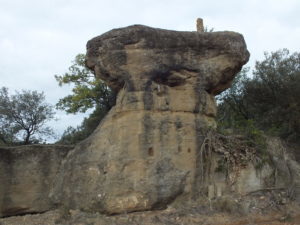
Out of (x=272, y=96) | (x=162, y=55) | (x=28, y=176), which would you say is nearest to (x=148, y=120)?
(x=162, y=55)

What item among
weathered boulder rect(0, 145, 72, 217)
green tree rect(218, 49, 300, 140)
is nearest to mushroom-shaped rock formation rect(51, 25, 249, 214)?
weathered boulder rect(0, 145, 72, 217)

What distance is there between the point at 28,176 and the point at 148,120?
362 centimetres

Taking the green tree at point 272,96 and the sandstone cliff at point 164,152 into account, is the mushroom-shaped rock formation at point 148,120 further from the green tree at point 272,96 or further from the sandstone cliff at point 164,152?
the green tree at point 272,96

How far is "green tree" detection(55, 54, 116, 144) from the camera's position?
24.9 m

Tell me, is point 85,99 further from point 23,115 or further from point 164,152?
point 164,152

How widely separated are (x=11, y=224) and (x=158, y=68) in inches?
190

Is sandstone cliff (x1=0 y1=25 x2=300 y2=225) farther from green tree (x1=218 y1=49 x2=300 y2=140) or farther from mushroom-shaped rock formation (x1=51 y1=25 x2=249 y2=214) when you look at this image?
green tree (x1=218 y1=49 x2=300 y2=140)

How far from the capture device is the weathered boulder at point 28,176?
34.0ft

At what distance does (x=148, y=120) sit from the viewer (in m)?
8.96

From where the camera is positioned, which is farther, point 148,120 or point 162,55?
point 162,55

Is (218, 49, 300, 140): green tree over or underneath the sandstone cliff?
over

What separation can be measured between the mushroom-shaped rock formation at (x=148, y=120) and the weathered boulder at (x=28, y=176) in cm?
86

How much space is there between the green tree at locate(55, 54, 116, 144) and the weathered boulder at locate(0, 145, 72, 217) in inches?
534

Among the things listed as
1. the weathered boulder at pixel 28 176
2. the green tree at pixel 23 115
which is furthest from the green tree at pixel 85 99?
the weathered boulder at pixel 28 176
